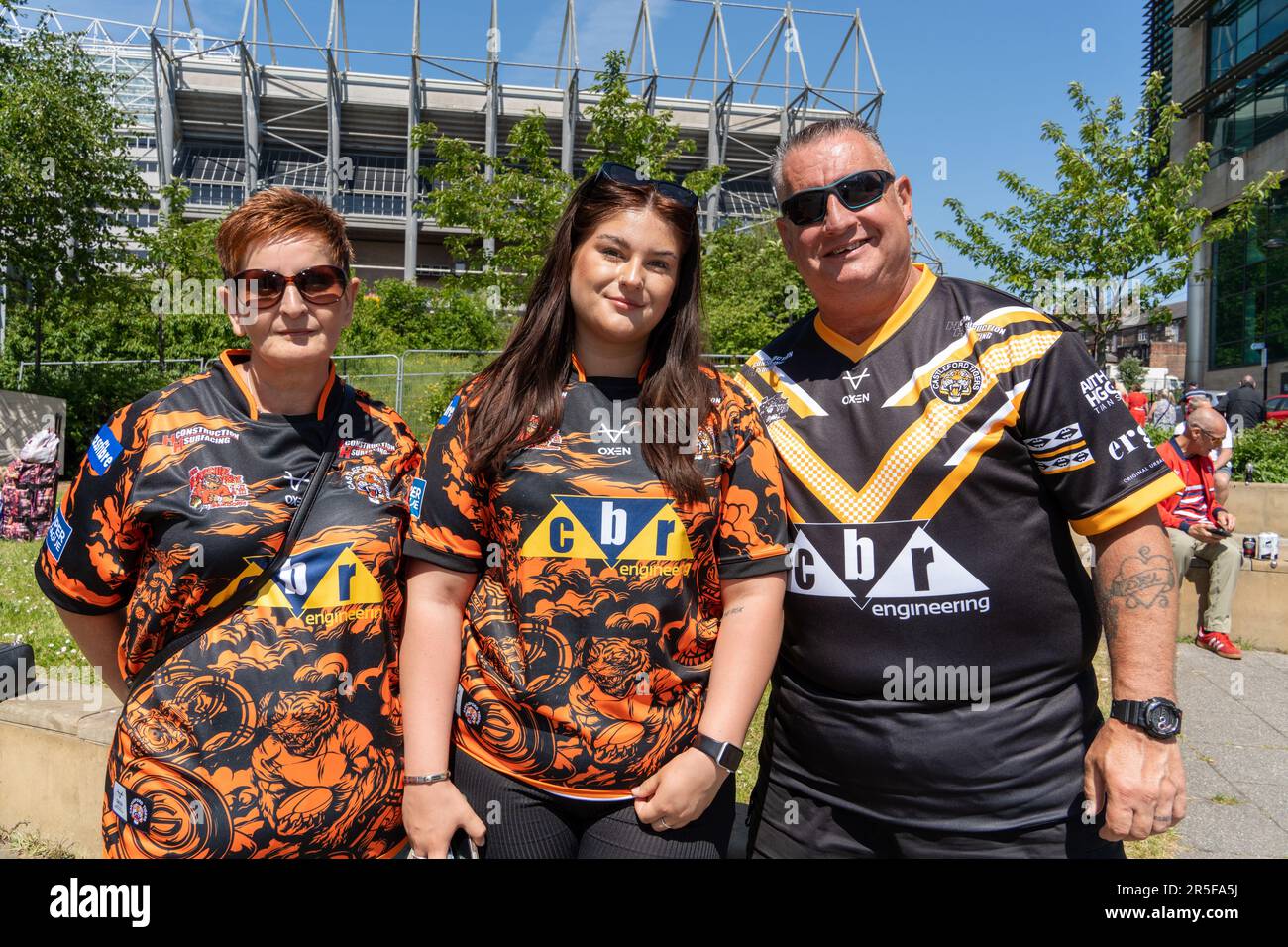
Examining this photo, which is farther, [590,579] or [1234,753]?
[1234,753]

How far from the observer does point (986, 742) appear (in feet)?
7.61

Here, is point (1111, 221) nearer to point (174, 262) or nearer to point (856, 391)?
point (856, 391)

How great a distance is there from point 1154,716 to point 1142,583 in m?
0.34

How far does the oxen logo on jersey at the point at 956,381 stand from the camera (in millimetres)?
2361

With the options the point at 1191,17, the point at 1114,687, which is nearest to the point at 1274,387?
the point at 1191,17

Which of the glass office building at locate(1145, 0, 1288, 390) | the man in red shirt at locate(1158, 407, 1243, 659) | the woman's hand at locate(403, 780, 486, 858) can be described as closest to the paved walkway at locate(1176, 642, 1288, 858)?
the man in red shirt at locate(1158, 407, 1243, 659)

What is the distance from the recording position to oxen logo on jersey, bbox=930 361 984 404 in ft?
7.75

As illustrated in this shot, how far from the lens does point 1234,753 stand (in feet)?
19.0

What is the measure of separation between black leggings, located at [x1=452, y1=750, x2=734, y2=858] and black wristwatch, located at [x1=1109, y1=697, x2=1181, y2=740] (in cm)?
114

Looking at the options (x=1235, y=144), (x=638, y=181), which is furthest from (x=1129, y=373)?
(x=638, y=181)

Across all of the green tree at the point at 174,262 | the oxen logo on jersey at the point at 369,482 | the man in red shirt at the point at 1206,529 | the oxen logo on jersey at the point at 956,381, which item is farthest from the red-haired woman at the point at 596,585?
the green tree at the point at 174,262

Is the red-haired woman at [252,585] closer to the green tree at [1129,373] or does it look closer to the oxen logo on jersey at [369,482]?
the oxen logo on jersey at [369,482]

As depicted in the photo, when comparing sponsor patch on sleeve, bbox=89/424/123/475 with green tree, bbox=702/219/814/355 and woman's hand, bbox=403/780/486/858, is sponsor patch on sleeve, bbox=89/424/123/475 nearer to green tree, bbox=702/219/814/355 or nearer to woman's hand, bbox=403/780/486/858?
woman's hand, bbox=403/780/486/858
